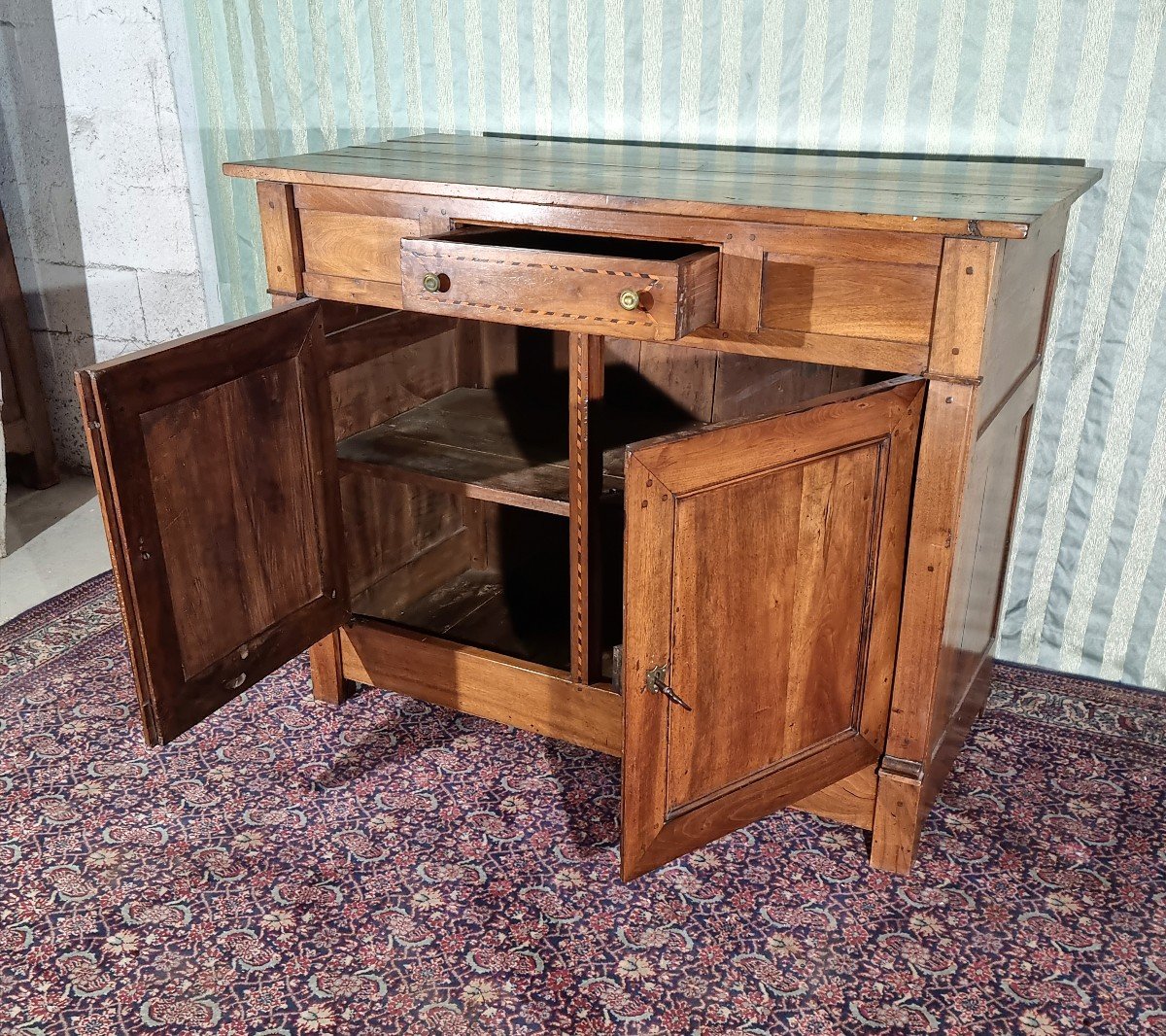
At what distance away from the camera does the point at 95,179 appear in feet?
9.70

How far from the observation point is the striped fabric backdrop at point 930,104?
76.8 inches

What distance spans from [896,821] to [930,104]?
1280 millimetres

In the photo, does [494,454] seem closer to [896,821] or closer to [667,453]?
[667,453]

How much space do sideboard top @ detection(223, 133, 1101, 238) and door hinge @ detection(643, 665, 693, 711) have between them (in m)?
0.63

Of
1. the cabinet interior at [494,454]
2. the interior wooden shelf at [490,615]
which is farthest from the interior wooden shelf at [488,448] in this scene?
the interior wooden shelf at [490,615]

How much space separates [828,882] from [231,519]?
113 centimetres

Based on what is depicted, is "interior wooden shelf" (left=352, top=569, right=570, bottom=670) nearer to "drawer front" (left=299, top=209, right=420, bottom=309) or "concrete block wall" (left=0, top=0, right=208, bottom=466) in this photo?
"drawer front" (left=299, top=209, right=420, bottom=309)

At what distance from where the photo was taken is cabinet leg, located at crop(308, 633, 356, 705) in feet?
7.27

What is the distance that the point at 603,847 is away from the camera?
Result: 6.10ft

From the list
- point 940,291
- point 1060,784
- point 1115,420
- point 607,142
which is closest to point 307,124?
point 607,142

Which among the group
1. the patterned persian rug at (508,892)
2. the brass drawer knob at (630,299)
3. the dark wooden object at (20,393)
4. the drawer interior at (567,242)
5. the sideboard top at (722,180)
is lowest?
the patterned persian rug at (508,892)

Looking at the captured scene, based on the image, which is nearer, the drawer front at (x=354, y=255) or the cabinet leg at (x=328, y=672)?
the drawer front at (x=354, y=255)

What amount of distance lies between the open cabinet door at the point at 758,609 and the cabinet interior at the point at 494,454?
1.40ft

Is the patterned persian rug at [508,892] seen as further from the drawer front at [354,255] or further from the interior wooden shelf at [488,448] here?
the drawer front at [354,255]
